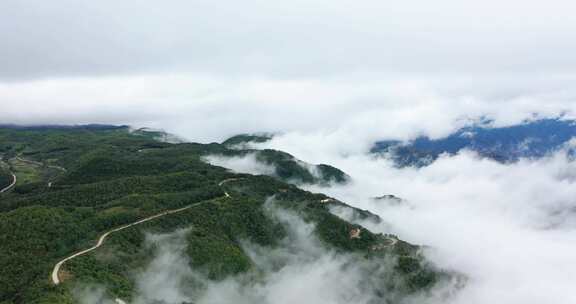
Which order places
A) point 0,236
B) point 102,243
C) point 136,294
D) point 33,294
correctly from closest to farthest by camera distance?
point 33,294, point 136,294, point 0,236, point 102,243

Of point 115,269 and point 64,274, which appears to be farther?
point 115,269

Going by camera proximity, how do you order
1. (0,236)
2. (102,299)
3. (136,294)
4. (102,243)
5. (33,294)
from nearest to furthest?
1. (33,294)
2. (102,299)
3. (136,294)
4. (0,236)
5. (102,243)

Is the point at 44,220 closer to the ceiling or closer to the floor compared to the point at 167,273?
closer to the ceiling

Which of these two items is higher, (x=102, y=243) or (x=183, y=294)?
(x=102, y=243)

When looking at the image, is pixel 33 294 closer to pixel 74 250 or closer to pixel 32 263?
pixel 32 263

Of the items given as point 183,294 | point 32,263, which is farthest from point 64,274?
point 183,294

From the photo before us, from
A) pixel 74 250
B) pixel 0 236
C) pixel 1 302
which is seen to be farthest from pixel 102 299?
pixel 0 236

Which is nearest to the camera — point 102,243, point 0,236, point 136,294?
point 136,294

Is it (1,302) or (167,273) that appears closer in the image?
(1,302)

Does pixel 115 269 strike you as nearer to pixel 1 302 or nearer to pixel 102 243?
pixel 102 243
